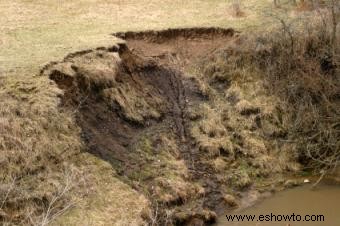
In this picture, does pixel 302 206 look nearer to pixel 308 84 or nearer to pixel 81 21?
pixel 308 84

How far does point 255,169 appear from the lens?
13734mm

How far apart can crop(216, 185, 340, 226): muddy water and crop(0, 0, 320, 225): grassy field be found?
2773 millimetres

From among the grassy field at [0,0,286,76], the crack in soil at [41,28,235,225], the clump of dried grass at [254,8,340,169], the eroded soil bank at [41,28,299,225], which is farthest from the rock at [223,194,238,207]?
the grassy field at [0,0,286,76]

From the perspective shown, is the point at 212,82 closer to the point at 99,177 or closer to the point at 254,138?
the point at 254,138

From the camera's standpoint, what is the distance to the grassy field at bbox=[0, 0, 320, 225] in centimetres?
1064

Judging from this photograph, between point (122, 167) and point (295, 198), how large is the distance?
4.16 meters

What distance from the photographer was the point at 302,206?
40.6 feet

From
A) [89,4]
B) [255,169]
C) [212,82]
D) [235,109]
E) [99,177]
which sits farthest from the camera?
[89,4]

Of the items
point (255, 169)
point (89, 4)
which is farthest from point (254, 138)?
point (89, 4)

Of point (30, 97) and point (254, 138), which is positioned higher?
point (30, 97)

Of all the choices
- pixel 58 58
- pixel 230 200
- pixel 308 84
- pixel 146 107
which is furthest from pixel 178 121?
pixel 308 84

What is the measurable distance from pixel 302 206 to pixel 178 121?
13.6 ft

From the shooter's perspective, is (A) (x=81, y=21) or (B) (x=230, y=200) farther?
(A) (x=81, y=21)

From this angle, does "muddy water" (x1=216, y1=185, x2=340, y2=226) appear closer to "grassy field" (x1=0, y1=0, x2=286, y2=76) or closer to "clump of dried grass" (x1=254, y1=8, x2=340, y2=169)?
"clump of dried grass" (x1=254, y1=8, x2=340, y2=169)
